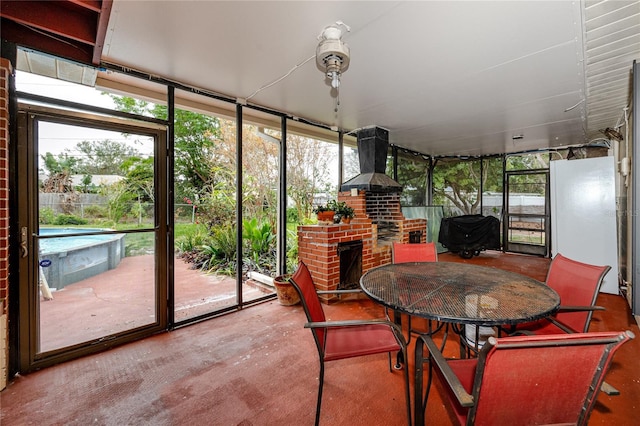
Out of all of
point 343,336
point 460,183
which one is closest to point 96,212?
point 343,336

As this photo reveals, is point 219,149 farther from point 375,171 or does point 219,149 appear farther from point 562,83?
point 562,83

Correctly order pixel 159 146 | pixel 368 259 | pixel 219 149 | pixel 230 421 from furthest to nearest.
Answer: pixel 219 149 → pixel 368 259 → pixel 159 146 → pixel 230 421

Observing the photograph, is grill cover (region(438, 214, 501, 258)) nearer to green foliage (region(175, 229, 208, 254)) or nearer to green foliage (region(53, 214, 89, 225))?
green foliage (region(175, 229, 208, 254))

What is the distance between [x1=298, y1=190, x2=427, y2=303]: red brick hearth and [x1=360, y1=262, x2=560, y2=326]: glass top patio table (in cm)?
130

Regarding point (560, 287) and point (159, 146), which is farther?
point (159, 146)

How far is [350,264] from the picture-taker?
3.84 meters

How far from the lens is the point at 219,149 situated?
16.4 feet

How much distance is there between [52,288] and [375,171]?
3897 mm

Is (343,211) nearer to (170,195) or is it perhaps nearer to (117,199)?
(170,195)

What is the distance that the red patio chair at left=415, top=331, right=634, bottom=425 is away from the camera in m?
0.84

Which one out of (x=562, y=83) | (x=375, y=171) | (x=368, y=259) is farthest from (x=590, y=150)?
(x=368, y=259)

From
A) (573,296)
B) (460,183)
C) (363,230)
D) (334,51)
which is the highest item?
(334,51)

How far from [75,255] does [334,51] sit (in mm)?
2652

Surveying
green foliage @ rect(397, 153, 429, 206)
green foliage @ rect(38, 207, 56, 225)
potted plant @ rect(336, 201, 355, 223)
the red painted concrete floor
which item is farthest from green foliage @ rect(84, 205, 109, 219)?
green foliage @ rect(397, 153, 429, 206)
